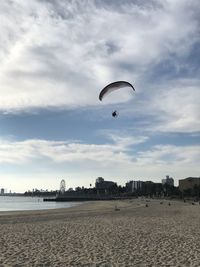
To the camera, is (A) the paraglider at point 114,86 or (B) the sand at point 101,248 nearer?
(B) the sand at point 101,248

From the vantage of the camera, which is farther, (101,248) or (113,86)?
(113,86)

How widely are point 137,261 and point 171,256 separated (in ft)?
5.33

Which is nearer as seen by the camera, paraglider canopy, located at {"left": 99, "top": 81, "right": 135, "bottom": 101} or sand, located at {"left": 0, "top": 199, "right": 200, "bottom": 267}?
sand, located at {"left": 0, "top": 199, "right": 200, "bottom": 267}

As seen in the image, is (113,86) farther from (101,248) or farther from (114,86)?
(101,248)

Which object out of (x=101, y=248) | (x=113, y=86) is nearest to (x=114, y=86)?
(x=113, y=86)

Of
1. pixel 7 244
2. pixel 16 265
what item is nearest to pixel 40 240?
pixel 7 244

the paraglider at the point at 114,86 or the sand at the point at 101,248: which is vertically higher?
the paraglider at the point at 114,86

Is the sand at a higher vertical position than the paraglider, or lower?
lower

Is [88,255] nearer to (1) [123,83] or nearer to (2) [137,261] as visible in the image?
(2) [137,261]

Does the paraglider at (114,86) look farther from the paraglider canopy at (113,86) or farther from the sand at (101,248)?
the sand at (101,248)

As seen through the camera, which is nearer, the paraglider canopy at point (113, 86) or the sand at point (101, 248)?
the sand at point (101, 248)

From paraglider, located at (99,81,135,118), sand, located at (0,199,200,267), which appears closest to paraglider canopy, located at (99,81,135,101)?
paraglider, located at (99,81,135,118)

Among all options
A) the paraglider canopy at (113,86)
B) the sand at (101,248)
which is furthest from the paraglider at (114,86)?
the sand at (101,248)

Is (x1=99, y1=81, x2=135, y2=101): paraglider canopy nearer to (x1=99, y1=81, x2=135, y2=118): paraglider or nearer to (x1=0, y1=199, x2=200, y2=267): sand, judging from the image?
(x1=99, y1=81, x2=135, y2=118): paraglider
